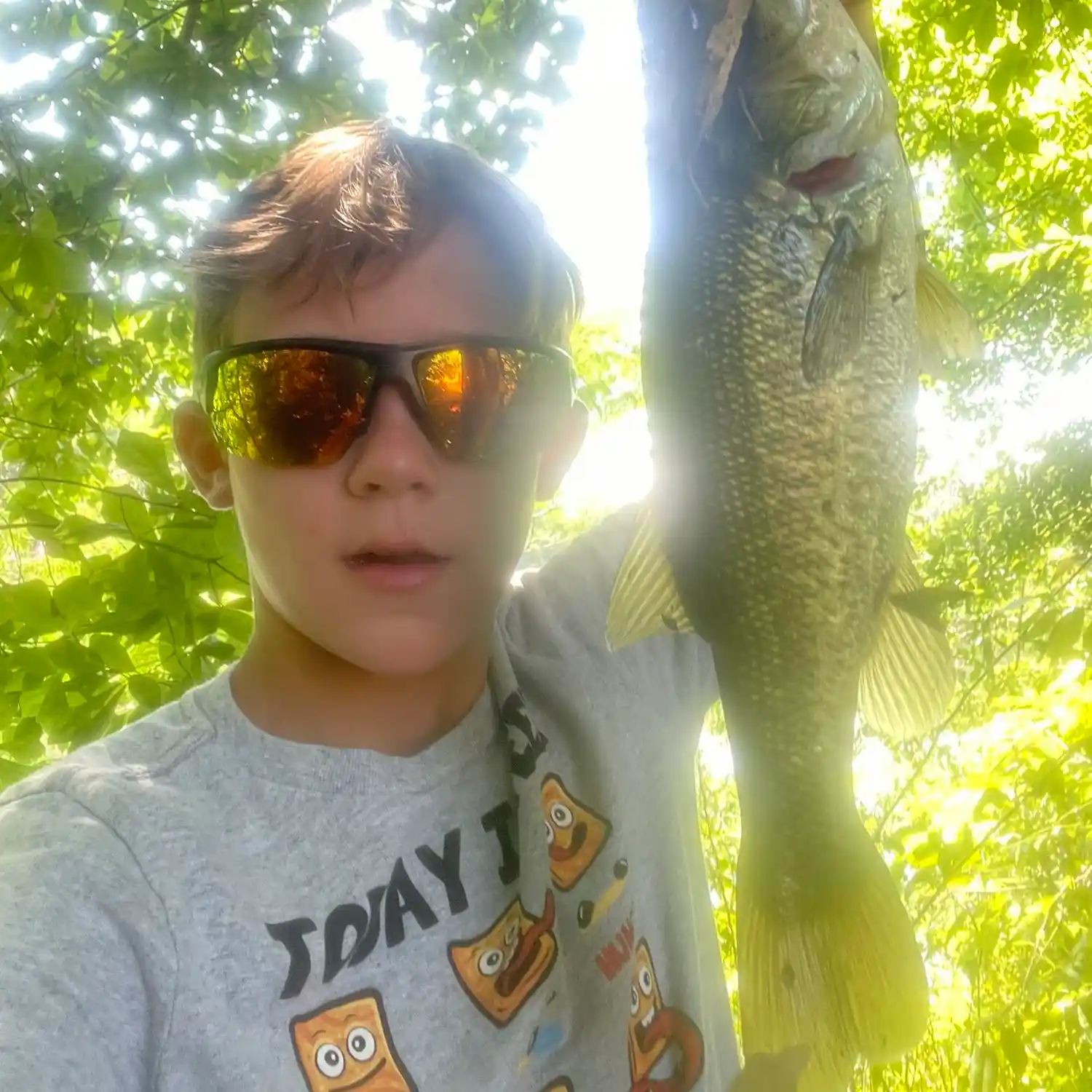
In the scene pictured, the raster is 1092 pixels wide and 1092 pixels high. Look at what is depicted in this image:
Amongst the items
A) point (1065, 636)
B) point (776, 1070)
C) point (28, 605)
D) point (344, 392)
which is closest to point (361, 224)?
point (344, 392)

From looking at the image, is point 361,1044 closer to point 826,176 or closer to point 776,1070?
point 776,1070

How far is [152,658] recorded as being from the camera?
6.18 feet

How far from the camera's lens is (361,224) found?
999mm

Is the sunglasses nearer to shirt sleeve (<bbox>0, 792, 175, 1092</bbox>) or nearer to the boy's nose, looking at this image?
the boy's nose

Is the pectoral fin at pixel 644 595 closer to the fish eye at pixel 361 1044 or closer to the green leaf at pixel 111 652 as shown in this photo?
the fish eye at pixel 361 1044

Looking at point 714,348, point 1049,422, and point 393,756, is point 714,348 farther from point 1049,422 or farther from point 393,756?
point 1049,422

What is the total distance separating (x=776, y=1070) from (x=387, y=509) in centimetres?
66

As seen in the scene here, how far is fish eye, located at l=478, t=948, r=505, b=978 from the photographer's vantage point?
985 mm

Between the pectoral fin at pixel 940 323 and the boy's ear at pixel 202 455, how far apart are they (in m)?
0.80

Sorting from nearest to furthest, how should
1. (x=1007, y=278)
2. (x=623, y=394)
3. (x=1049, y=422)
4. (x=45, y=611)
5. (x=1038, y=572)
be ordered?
(x=45, y=611)
(x=1038, y=572)
(x=1049, y=422)
(x=1007, y=278)
(x=623, y=394)

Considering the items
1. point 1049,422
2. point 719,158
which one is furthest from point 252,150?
point 1049,422

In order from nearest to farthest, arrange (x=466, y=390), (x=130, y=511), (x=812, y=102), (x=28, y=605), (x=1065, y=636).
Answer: (x=812, y=102) → (x=466, y=390) → (x=28, y=605) → (x=130, y=511) → (x=1065, y=636)

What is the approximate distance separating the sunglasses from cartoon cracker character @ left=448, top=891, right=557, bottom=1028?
51 centimetres

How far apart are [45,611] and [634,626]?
1196 millimetres
